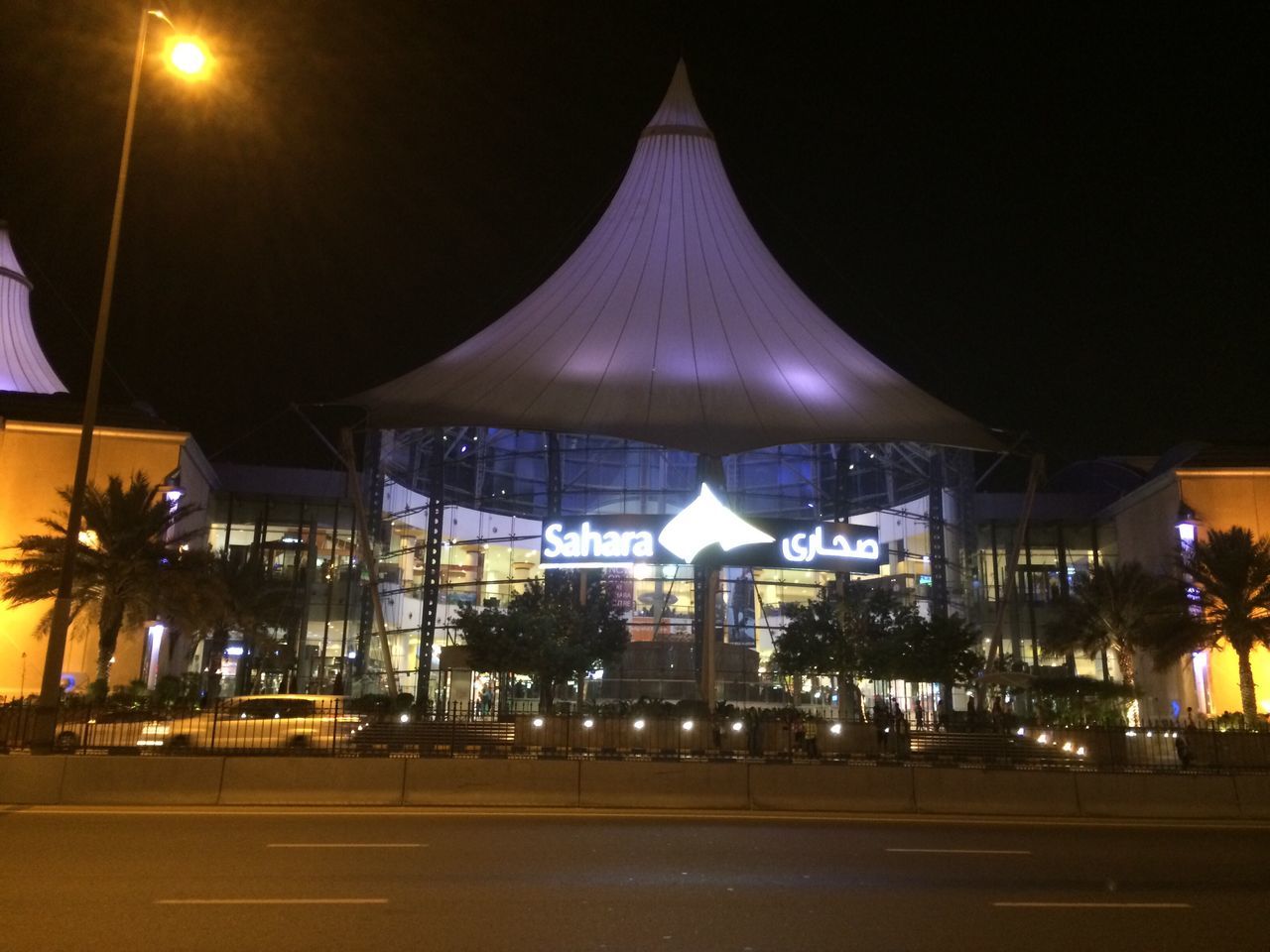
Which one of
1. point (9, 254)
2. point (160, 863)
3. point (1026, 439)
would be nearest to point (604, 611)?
point (1026, 439)

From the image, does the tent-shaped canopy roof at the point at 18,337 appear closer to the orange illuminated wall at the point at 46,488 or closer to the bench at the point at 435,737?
the orange illuminated wall at the point at 46,488

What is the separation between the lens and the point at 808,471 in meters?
46.9

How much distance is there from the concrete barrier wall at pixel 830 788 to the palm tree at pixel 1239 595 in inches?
865

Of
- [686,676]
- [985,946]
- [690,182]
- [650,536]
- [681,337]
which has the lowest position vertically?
[985,946]

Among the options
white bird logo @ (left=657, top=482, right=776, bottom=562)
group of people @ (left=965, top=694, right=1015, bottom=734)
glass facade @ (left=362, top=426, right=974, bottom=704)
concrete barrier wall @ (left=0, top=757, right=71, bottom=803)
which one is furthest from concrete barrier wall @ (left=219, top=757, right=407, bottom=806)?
glass facade @ (left=362, top=426, right=974, bottom=704)

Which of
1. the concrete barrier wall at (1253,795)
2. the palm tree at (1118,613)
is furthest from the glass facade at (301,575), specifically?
the concrete barrier wall at (1253,795)

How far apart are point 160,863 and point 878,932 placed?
626 cm

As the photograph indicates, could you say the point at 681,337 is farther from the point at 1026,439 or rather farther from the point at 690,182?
the point at 1026,439

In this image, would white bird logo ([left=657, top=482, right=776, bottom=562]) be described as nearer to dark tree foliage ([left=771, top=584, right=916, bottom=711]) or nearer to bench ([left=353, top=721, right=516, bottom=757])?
dark tree foliage ([left=771, top=584, right=916, bottom=711])

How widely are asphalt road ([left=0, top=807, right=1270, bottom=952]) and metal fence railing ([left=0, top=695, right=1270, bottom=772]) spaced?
4022 mm

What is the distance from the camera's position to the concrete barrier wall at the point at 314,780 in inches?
529

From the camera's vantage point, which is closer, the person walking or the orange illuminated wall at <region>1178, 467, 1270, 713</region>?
the person walking

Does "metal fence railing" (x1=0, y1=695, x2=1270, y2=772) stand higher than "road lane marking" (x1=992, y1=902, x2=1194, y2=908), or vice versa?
"metal fence railing" (x1=0, y1=695, x2=1270, y2=772)

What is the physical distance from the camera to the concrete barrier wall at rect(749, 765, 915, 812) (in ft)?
46.6
